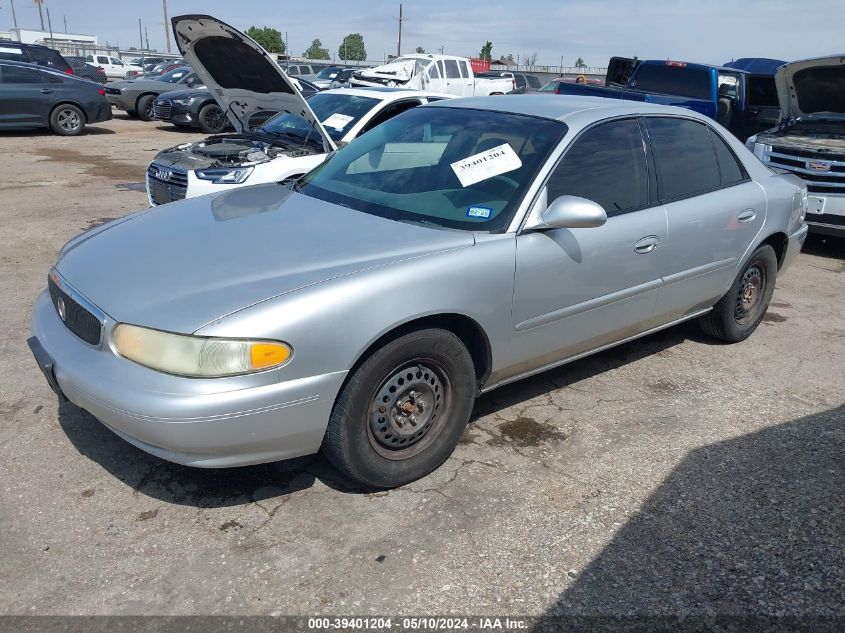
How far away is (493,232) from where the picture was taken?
3.28m

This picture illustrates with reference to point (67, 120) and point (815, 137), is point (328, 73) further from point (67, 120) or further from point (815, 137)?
point (815, 137)

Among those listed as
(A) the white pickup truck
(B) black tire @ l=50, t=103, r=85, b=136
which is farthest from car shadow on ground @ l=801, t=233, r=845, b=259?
(B) black tire @ l=50, t=103, r=85, b=136

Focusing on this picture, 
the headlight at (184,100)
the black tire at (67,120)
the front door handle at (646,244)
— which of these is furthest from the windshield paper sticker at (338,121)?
the black tire at (67,120)

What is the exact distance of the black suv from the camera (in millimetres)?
16453

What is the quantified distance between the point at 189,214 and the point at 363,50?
107120mm

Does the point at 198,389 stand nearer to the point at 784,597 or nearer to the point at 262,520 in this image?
the point at 262,520

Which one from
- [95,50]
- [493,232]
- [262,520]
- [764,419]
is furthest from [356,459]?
[95,50]

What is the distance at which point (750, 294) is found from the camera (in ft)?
16.4

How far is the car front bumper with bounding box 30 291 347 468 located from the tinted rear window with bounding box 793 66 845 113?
24.1 feet

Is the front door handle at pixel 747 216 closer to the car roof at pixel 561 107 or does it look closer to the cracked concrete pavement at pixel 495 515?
the car roof at pixel 561 107

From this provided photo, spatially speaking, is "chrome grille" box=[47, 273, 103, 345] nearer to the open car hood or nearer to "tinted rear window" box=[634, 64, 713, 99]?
the open car hood

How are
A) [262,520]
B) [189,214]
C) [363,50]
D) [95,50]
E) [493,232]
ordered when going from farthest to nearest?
[363,50]
[95,50]
[189,214]
[493,232]
[262,520]

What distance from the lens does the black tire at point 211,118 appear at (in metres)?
16.1

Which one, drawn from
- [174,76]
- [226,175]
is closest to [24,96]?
[174,76]
